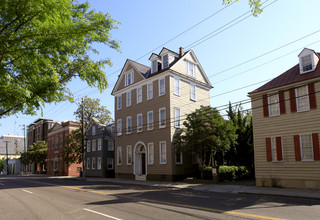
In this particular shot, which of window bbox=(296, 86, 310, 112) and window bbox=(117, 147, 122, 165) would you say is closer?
window bbox=(296, 86, 310, 112)

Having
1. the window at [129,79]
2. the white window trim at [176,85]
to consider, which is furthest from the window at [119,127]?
the white window trim at [176,85]

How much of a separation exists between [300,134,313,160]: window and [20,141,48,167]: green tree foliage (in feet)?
175

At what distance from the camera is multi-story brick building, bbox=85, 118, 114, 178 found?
38384 millimetres

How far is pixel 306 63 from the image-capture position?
1908 cm

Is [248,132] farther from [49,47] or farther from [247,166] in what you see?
[49,47]

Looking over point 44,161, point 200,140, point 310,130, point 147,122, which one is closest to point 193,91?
point 147,122

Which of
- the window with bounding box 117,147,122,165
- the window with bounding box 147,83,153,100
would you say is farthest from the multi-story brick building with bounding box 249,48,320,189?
the window with bounding box 117,147,122,165

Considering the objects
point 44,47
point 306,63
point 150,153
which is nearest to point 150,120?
point 150,153

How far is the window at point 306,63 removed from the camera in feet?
61.9

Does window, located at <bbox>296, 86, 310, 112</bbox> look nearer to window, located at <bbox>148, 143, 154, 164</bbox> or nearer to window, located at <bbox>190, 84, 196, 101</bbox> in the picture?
window, located at <bbox>190, 84, 196, 101</bbox>

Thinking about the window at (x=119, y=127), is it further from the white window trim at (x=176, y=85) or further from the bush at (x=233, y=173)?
the bush at (x=233, y=173)

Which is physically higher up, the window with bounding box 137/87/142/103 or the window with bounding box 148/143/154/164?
the window with bounding box 137/87/142/103

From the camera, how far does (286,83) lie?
19.2m

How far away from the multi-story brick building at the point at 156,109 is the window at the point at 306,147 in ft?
38.9
